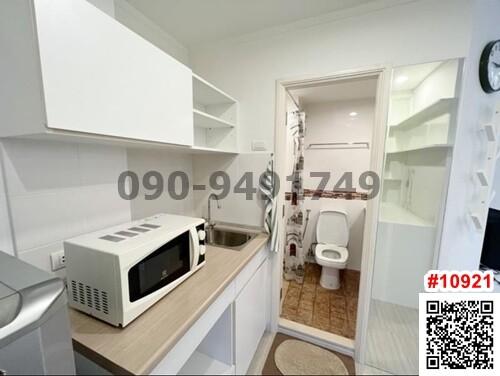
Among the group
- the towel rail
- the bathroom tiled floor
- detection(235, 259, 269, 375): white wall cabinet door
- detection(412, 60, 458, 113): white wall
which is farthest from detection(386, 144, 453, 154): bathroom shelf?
the bathroom tiled floor

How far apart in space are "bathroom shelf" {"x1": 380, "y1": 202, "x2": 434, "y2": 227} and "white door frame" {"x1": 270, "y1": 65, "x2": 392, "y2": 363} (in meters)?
0.13

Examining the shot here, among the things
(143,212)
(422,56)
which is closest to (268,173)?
(143,212)

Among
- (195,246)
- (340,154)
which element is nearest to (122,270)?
(195,246)

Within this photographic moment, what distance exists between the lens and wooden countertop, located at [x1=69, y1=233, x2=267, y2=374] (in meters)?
0.60

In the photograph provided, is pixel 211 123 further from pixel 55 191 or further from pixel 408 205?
pixel 408 205

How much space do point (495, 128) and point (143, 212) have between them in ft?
7.12

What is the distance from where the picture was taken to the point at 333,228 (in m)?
2.55

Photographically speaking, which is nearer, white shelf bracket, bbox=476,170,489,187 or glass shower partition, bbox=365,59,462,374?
white shelf bracket, bbox=476,170,489,187

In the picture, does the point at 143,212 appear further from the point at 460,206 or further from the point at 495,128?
the point at 495,128

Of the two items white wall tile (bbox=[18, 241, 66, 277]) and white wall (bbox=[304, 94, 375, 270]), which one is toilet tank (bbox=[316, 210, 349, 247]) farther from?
white wall tile (bbox=[18, 241, 66, 277])

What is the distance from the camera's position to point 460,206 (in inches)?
49.3

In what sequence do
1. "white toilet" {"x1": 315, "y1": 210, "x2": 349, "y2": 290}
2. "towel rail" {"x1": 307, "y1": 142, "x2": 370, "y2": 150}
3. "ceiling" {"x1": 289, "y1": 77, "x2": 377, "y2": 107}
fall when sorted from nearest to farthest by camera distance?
"ceiling" {"x1": 289, "y1": 77, "x2": 377, "y2": 107}
"white toilet" {"x1": 315, "y1": 210, "x2": 349, "y2": 290}
"towel rail" {"x1": 307, "y1": 142, "x2": 370, "y2": 150}

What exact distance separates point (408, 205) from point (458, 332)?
123 cm

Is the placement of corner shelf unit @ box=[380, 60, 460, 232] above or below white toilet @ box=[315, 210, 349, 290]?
above
